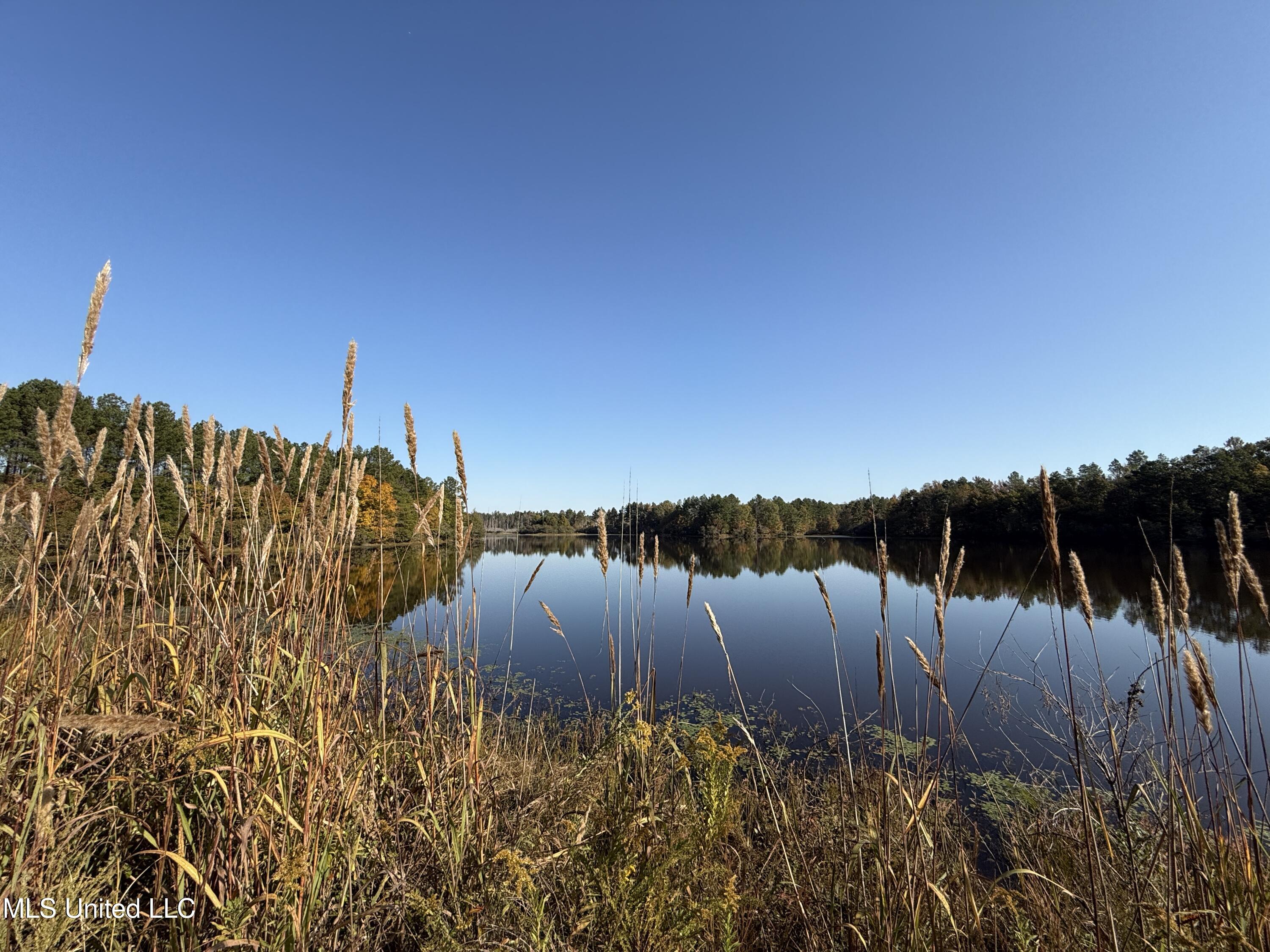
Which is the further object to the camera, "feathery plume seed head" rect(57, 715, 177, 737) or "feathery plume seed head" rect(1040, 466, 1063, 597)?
"feathery plume seed head" rect(1040, 466, 1063, 597)

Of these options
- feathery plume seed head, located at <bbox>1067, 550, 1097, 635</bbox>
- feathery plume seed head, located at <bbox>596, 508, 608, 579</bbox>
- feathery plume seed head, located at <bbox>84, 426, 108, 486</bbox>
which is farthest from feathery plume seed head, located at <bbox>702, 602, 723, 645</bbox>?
feathery plume seed head, located at <bbox>84, 426, 108, 486</bbox>

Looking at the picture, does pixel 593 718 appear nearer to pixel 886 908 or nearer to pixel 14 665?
pixel 886 908

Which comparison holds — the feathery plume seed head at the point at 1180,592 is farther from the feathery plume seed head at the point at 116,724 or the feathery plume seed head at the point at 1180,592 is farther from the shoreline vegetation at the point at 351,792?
the feathery plume seed head at the point at 116,724

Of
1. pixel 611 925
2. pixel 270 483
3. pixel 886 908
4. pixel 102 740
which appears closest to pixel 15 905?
pixel 102 740

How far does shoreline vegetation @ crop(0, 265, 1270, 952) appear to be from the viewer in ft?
4.24

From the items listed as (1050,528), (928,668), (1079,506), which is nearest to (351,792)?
(928,668)

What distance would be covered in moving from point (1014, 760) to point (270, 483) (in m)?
8.35

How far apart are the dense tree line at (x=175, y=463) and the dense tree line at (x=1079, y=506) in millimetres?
1209

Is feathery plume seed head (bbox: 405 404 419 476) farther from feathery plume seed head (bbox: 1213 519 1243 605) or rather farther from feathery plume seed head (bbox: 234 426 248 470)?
feathery plume seed head (bbox: 1213 519 1243 605)

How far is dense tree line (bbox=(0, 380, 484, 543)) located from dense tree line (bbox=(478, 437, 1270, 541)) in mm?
1209

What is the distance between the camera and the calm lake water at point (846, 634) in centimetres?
655

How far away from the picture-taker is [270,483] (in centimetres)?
181

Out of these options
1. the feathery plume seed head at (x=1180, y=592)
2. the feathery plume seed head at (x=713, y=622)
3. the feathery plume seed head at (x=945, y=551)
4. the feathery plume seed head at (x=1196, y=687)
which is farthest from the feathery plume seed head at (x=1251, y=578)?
the feathery plume seed head at (x=713, y=622)

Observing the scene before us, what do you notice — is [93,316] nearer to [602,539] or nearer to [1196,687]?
[602,539]
